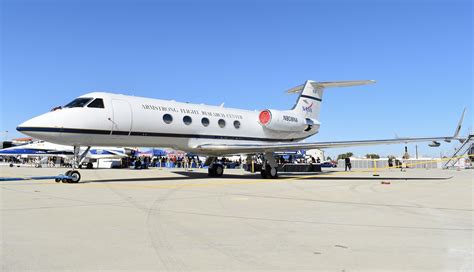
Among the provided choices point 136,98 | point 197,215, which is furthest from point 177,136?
point 197,215

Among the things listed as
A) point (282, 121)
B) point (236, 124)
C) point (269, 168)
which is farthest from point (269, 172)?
point (282, 121)

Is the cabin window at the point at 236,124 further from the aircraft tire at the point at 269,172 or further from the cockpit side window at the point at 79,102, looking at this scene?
the cockpit side window at the point at 79,102

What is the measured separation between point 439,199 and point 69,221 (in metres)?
8.84

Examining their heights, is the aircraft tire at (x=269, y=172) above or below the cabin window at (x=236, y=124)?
below

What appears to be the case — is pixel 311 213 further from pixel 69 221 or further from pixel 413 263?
pixel 69 221

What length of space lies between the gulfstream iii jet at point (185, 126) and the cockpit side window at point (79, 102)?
0.04m

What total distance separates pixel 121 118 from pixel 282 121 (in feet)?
31.4

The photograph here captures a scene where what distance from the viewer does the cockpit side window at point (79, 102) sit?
14.4 m

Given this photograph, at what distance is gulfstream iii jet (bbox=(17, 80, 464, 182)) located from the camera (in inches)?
553

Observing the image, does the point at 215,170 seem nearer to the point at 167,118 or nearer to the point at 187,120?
the point at 187,120

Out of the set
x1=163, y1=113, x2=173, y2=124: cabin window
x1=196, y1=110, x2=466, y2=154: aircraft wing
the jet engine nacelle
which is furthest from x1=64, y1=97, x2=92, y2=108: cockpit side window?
the jet engine nacelle

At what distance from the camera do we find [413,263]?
4.01 meters

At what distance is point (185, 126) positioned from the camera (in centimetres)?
1741

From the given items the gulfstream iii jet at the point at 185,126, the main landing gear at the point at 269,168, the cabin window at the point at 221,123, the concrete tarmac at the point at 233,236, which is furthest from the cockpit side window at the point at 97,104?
the main landing gear at the point at 269,168
